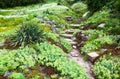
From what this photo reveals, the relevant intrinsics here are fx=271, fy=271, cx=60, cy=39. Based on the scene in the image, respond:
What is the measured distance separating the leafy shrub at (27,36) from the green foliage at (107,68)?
344 cm

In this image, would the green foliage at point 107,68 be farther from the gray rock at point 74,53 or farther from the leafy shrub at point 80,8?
the leafy shrub at point 80,8

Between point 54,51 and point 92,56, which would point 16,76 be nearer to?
point 54,51

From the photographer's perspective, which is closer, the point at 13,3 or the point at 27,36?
the point at 27,36

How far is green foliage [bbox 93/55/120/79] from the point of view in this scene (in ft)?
41.9

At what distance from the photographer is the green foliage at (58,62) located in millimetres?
12079

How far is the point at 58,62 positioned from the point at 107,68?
2.44 m

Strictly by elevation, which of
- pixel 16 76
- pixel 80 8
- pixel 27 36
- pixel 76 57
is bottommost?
pixel 80 8

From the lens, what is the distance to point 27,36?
14.4 meters

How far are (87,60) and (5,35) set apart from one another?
5280mm

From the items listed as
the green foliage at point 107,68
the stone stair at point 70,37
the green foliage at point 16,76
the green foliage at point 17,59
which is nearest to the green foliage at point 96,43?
the stone stair at point 70,37

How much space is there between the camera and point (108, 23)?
20000 mm

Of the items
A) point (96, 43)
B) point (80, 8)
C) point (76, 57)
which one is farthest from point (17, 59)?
point (80, 8)

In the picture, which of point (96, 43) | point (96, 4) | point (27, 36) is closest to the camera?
point (27, 36)

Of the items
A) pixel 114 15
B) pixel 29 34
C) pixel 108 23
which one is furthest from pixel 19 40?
pixel 114 15
